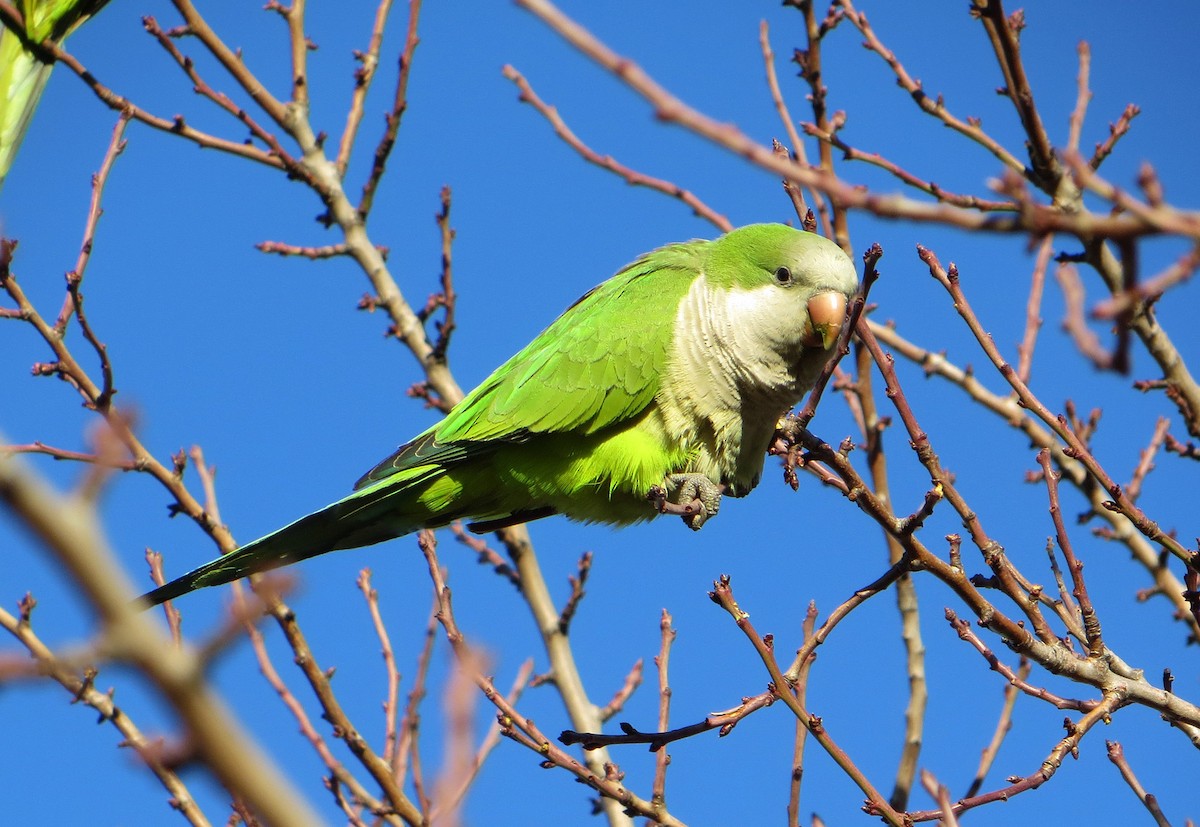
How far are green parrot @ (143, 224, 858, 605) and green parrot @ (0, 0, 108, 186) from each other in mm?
1873

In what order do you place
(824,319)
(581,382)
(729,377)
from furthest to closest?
(581,382) → (729,377) → (824,319)

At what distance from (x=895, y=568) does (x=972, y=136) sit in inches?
90.0

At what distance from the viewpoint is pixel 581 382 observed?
438 cm

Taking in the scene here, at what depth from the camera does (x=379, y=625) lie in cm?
476

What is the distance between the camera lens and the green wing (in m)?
4.36

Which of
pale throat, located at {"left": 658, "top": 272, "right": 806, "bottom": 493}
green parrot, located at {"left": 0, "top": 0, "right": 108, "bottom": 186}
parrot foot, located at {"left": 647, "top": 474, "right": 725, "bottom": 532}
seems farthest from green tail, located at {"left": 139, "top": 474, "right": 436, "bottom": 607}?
green parrot, located at {"left": 0, "top": 0, "right": 108, "bottom": 186}

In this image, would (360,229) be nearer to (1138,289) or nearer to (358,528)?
(358,528)

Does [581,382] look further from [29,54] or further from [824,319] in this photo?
[29,54]

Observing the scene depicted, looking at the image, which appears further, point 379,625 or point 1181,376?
point 379,625

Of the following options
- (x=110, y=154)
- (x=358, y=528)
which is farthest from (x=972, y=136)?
(x=110, y=154)

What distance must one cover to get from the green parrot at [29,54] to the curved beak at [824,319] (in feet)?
9.94

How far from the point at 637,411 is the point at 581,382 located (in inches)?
10.0

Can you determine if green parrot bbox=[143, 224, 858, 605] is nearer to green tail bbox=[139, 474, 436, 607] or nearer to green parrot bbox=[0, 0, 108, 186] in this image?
green tail bbox=[139, 474, 436, 607]

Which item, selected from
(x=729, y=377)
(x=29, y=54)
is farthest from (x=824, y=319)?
(x=29, y=54)
